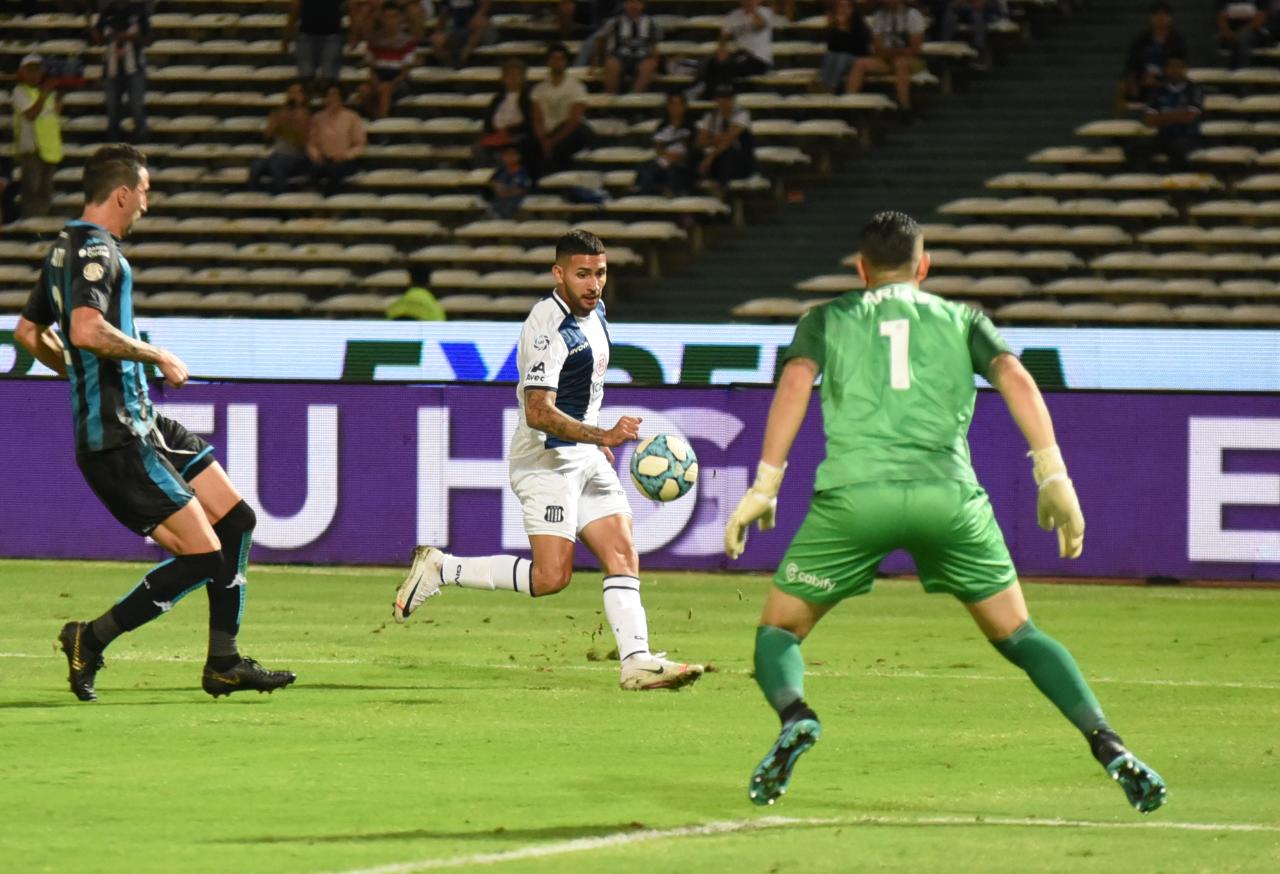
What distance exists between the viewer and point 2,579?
55.0ft

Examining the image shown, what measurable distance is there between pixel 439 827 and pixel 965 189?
17972mm

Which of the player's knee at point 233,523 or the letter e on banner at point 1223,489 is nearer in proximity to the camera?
the player's knee at point 233,523

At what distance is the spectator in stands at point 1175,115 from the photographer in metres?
23.0

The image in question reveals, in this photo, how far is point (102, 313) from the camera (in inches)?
388

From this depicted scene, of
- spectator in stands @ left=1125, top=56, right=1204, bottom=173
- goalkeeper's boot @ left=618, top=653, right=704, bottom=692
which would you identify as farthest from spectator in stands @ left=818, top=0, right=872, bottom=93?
goalkeeper's boot @ left=618, top=653, right=704, bottom=692

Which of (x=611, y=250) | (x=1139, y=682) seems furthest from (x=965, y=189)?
(x=1139, y=682)

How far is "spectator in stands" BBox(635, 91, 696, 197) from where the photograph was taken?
79.6 feet

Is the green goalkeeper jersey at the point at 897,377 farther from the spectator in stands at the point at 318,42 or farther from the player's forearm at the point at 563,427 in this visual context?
the spectator in stands at the point at 318,42

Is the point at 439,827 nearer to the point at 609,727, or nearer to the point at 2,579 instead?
the point at 609,727

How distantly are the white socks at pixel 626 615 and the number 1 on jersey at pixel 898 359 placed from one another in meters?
3.36

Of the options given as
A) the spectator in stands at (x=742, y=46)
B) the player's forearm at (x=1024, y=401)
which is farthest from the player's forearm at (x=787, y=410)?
the spectator in stands at (x=742, y=46)

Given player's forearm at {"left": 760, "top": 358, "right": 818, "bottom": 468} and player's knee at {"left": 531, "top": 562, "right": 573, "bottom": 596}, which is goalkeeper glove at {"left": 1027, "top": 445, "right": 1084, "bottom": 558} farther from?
player's knee at {"left": 531, "top": 562, "right": 573, "bottom": 596}

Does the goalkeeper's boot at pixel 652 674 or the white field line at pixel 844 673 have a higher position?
the goalkeeper's boot at pixel 652 674

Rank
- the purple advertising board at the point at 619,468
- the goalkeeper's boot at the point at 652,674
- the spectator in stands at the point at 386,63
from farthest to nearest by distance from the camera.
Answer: the spectator in stands at the point at 386,63
the purple advertising board at the point at 619,468
the goalkeeper's boot at the point at 652,674
